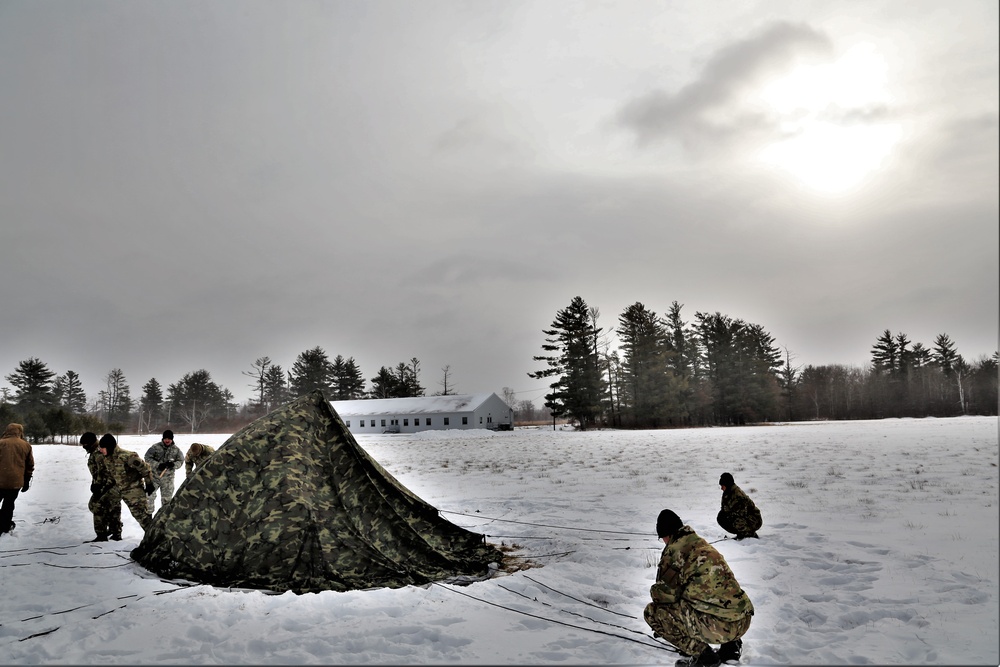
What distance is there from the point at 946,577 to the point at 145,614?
1004cm

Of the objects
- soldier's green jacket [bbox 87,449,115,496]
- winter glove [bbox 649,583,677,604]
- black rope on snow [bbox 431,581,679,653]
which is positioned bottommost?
black rope on snow [bbox 431,581,679,653]

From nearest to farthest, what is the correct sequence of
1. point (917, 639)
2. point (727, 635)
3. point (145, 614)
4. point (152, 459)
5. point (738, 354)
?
point (727, 635), point (917, 639), point (145, 614), point (152, 459), point (738, 354)

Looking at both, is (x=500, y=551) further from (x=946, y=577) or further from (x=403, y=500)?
(x=946, y=577)

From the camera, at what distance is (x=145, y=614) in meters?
6.36

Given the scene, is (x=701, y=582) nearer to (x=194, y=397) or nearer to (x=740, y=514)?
(x=740, y=514)

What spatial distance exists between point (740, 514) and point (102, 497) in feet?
38.0

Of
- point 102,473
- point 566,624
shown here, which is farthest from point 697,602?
point 102,473

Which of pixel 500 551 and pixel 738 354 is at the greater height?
pixel 738 354

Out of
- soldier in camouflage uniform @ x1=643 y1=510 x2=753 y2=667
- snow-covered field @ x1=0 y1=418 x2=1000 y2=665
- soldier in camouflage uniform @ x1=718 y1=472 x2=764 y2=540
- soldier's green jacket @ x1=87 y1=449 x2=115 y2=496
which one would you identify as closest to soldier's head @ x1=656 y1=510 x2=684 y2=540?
soldier in camouflage uniform @ x1=643 y1=510 x2=753 y2=667

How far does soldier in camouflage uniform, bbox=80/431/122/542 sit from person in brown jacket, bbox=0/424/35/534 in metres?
1.43

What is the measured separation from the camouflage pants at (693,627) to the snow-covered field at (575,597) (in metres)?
0.37

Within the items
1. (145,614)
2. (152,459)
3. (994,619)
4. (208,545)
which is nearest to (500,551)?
(208,545)

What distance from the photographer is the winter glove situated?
511 cm

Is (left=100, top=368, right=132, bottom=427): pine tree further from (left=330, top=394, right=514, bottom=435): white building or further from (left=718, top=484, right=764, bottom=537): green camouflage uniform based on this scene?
(left=718, top=484, right=764, bottom=537): green camouflage uniform
